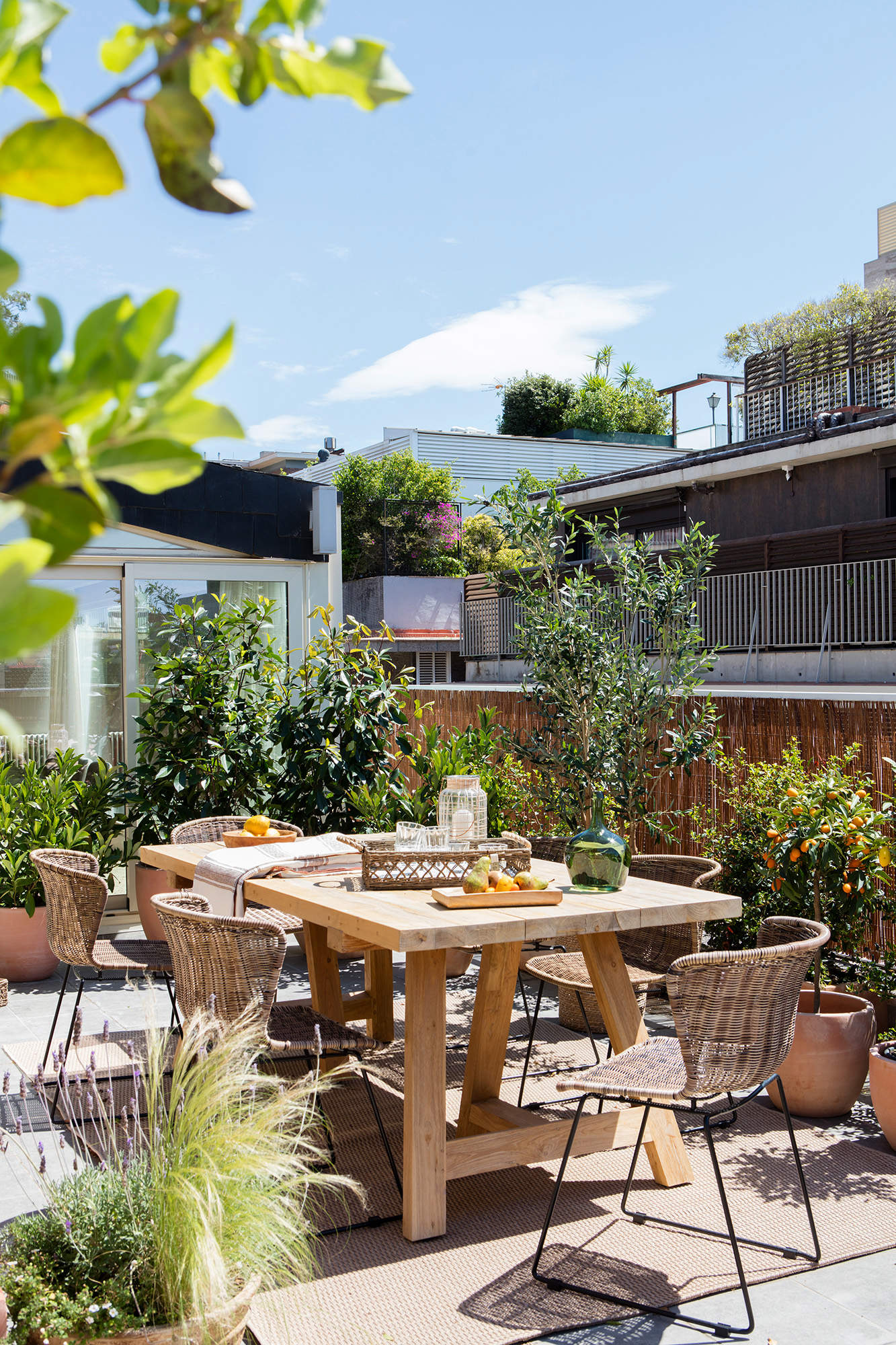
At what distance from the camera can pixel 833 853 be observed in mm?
4684

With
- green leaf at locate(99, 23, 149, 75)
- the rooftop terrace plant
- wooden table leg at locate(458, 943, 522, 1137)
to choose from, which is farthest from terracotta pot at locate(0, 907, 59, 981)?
the rooftop terrace plant

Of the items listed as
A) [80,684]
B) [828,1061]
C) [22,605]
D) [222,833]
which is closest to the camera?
[22,605]

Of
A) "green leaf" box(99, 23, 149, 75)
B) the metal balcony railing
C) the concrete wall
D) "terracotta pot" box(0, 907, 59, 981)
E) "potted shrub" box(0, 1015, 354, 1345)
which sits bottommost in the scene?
"terracotta pot" box(0, 907, 59, 981)

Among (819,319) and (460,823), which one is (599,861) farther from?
(819,319)

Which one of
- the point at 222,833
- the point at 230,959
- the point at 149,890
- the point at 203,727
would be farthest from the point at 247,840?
the point at 149,890

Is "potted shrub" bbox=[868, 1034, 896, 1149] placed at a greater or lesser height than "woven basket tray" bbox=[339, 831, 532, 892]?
lesser

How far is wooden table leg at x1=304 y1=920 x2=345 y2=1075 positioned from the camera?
490cm

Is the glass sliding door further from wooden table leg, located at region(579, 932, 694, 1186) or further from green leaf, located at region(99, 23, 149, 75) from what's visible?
green leaf, located at region(99, 23, 149, 75)

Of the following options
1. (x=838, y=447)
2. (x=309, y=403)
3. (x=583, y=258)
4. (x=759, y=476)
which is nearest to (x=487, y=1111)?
(x=838, y=447)

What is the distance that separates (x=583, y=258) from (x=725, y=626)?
383 inches

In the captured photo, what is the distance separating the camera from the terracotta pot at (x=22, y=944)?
6770 mm

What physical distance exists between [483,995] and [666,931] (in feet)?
3.64

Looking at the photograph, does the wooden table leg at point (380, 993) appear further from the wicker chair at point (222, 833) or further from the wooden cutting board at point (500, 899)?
the wooden cutting board at point (500, 899)

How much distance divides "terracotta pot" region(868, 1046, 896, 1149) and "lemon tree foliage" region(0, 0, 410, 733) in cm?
421
